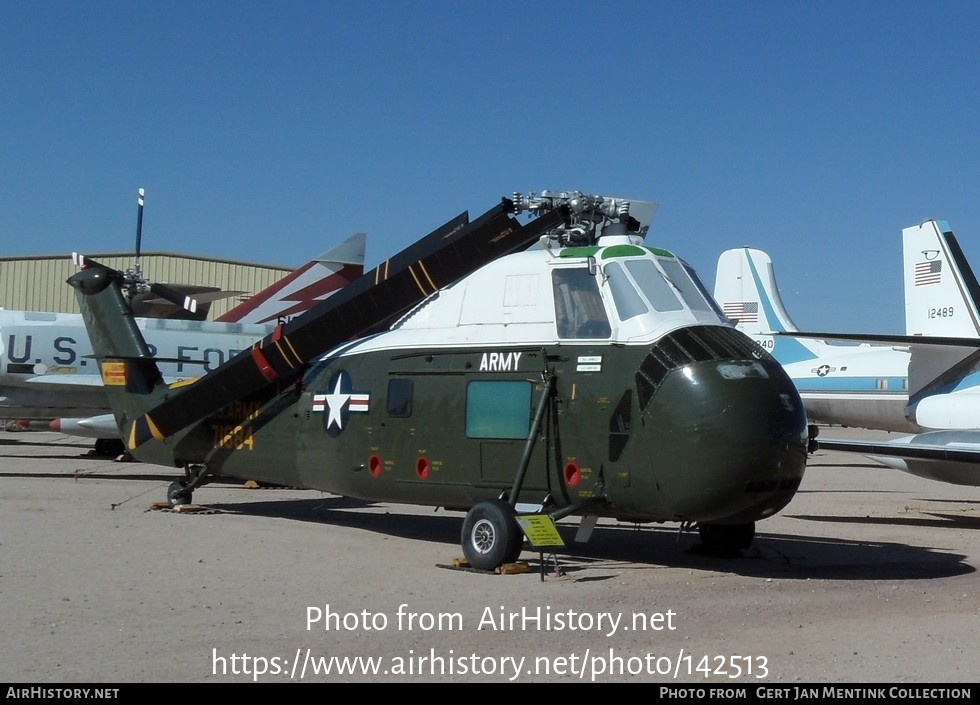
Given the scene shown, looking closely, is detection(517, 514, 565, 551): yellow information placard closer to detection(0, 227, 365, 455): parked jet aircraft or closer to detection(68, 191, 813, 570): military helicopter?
detection(68, 191, 813, 570): military helicopter

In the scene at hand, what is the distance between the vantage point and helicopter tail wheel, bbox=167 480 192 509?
15469mm

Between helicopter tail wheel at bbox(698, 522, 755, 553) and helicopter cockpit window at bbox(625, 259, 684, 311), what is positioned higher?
helicopter cockpit window at bbox(625, 259, 684, 311)

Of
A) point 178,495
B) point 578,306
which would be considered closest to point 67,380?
point 178,495

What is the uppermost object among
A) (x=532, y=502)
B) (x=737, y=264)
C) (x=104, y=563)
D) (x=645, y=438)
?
A: (x=737, y=264)

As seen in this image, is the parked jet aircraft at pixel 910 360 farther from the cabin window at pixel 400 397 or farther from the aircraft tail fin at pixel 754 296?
the cabin window at pixel 400 397

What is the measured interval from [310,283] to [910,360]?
52.0 feet

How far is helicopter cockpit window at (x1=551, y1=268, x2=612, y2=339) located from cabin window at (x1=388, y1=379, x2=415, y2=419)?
217 cm

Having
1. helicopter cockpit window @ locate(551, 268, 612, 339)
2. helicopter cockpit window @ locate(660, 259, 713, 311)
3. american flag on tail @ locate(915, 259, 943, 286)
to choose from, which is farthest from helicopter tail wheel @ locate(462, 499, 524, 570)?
american flag on tail @ locate(915, 259, 943, 286)

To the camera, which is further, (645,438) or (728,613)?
(645,438)

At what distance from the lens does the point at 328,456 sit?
13117 millimetres

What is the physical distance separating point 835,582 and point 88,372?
2182cm

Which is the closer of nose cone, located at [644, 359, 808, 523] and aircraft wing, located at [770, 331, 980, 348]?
nose cone, located at [644, 359, 808, 523]

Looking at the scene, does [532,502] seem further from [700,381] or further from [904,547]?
[904,547]

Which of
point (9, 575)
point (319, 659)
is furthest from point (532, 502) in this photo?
point (9, 575)
